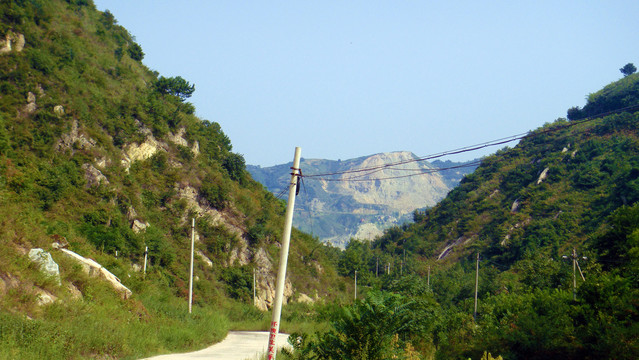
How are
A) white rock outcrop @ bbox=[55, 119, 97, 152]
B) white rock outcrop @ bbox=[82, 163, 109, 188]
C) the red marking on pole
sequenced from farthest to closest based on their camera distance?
white rock outcrop @ bbox=[82, 163, 109, 188]
white rock outcrop @ bbox=[55, 119, 97, 152]
the red marking on pole

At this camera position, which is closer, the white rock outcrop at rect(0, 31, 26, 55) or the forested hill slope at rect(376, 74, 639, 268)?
the white rock outcrop at rect(0, 31, 26, 55)

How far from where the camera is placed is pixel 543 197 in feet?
272

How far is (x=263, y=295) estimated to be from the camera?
2104 inches

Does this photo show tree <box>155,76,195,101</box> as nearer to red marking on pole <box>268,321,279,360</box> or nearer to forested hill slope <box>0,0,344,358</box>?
forested hill slope <box>0,0,344,358</box>

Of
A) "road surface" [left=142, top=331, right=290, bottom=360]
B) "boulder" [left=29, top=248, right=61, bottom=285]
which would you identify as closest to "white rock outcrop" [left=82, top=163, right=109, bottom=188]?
"road surface" [left=142, top=331, right=290, bottom=360]

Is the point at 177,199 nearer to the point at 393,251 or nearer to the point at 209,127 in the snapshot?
the point at 209,127

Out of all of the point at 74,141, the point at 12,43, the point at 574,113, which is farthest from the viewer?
the point at 574,113

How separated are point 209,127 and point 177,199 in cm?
2189

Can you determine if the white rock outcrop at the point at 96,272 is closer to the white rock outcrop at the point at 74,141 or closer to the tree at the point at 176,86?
the white rock outcrop at the point at 74,141

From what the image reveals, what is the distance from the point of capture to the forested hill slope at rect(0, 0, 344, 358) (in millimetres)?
18125

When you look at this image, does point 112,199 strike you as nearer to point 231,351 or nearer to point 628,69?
point 231,351

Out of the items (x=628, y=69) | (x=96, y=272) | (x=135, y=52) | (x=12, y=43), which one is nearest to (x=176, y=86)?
(x=135, y=52)

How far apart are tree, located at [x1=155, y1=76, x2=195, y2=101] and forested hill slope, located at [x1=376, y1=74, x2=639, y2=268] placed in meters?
49.3

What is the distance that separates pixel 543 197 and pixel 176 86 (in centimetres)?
5799
